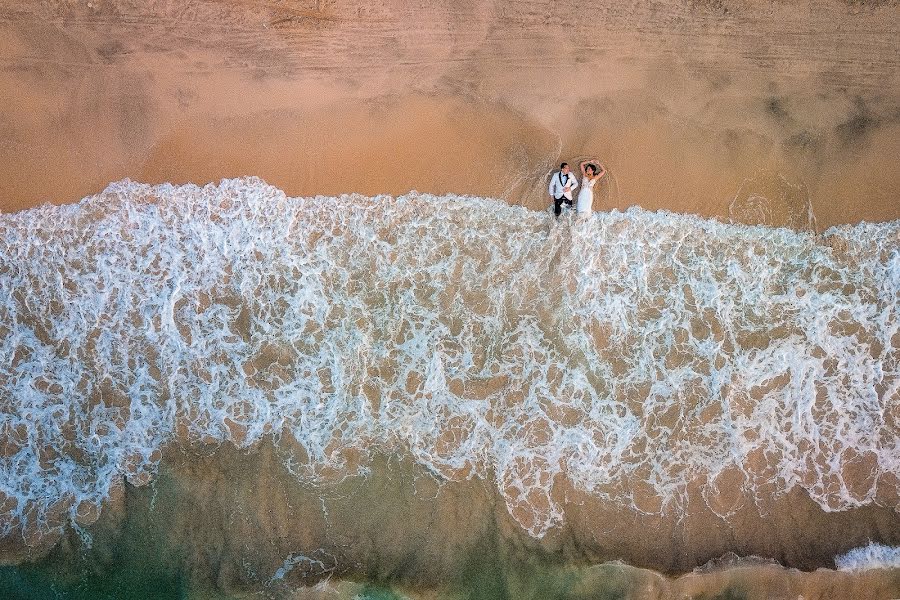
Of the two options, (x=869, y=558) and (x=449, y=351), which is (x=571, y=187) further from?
(x=869, y=558)

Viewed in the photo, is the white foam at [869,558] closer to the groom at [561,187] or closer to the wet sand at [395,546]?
the wet sand at [395,546]

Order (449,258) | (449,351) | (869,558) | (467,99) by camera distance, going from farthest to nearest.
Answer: (467,99)
(449,258)
(449,351)
(869,558)

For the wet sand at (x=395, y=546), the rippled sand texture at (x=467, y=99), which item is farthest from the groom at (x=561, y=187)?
the wet sand at (x=395, y=546)

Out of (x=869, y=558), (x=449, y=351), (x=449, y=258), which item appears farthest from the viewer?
(x=449, y=258)

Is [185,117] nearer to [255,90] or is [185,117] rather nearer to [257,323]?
[255,90]

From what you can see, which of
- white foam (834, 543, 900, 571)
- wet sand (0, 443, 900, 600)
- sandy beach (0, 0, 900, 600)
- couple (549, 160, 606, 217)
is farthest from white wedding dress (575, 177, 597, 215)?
white foam (834, 543, 900, 571)

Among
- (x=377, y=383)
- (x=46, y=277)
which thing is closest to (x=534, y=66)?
(x=377, y=383)

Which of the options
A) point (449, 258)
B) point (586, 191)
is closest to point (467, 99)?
point (586, 191)
